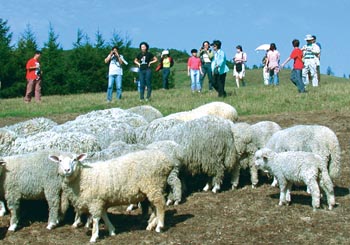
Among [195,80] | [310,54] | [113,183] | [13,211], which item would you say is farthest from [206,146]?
[195,80]

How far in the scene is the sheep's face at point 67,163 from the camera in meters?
7.55

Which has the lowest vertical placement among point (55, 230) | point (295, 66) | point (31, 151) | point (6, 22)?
point (55, 230)

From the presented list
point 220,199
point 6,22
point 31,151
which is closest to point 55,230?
point 31,151

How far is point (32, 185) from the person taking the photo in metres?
8.36

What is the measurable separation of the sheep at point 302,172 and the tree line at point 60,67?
1268 inches

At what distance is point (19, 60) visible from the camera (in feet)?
139

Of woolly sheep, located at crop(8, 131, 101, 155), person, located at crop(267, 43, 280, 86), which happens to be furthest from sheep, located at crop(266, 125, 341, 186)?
person, located at crop(267, 43, 280, 86)

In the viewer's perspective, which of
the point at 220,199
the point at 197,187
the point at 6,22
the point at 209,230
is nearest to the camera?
the point at 209,230

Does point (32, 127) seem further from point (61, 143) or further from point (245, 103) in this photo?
point (245, 103)

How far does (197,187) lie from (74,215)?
7.85 ft

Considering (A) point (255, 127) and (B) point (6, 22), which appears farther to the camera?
(B) point (6, 22)

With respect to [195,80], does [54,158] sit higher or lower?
lower

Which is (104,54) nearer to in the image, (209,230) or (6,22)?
(6,22)

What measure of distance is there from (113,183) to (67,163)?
2.16ft
